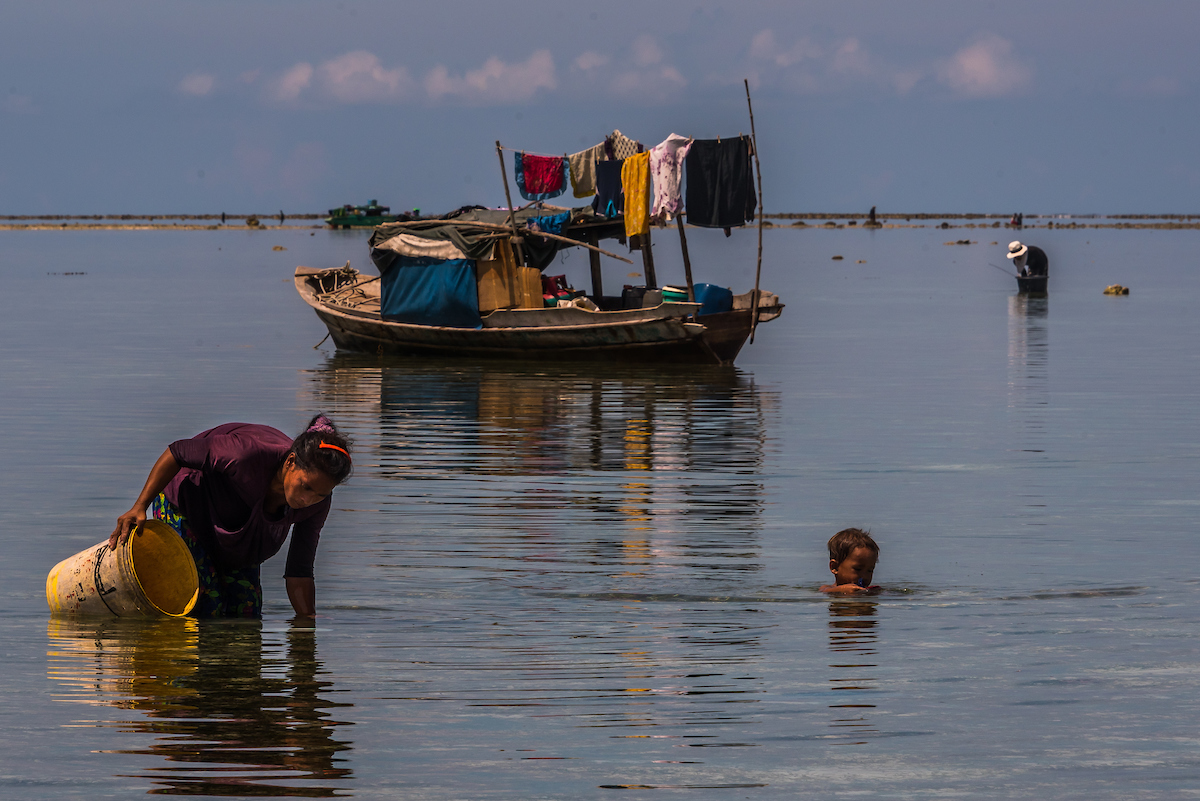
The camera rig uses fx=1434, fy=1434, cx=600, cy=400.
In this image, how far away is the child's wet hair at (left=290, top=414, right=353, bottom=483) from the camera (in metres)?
5.97

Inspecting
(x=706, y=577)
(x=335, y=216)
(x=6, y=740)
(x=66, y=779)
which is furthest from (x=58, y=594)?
(x=335, y=216)

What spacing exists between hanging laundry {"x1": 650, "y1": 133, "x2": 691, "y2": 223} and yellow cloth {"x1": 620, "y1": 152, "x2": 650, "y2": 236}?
0.51 feet

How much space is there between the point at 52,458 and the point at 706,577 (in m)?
7.82

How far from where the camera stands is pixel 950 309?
135 feet

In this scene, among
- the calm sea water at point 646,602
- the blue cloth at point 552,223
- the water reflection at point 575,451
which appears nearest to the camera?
the calm sea water at point 646,602

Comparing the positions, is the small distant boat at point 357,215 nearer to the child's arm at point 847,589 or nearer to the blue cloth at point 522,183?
the blue cloth at point 522,183

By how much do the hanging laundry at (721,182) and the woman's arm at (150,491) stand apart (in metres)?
Answer: 16.8

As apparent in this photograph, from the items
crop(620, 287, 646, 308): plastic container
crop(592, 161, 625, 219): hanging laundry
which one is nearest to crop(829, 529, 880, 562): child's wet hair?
crop(592, 161, 625, 219): hanging laundry

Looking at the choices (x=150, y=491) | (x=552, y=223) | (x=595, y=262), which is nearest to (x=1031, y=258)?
(x=595, y=262)

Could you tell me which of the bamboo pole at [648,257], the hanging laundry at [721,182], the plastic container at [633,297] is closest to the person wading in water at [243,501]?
the hanging laundry at [721,182]

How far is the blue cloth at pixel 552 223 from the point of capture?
24.0 metres

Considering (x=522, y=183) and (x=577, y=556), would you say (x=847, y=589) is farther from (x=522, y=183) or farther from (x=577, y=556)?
(x=522, y=183)

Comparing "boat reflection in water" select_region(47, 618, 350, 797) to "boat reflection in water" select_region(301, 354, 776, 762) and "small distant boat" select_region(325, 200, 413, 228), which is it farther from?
"small distant boat" select_region(325, 200, 413, 228)

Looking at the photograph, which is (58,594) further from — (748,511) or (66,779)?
(748,511)
